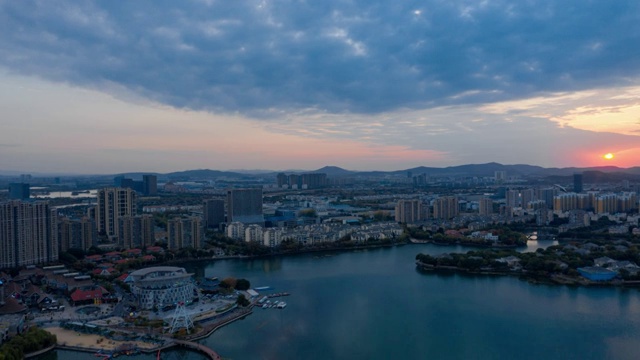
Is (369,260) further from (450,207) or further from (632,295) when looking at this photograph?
(450,207)

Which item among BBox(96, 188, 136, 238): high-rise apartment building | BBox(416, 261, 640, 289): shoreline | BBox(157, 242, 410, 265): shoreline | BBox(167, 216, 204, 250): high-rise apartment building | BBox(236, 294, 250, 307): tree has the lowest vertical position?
BBox(416, 261, 640, 289): shoreline

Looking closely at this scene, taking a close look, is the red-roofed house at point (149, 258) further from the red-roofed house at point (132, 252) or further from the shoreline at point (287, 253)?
the red-roofed house at point (132, 252)

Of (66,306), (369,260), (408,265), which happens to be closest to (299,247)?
(369,260)

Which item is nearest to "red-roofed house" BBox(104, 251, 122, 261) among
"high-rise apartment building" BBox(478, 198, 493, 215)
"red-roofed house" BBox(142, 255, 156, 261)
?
"red-roofed house" BBox(142, 255, 156, 261)

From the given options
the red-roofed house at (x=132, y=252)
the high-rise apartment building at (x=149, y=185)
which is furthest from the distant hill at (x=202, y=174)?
the red-roofed house at (x=132, y=252)

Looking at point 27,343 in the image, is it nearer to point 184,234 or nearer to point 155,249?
point 155,249

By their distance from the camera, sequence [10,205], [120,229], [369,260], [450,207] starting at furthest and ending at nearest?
[450,207]
[120,229]
[369,260]
[10,205]

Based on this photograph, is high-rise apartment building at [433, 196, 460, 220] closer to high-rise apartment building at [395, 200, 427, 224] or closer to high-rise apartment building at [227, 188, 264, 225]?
high-rise apartment building at [395, 200, 427, 224]
